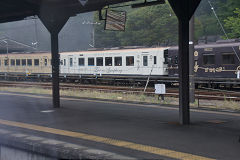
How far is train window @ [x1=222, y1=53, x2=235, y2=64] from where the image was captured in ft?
74.8

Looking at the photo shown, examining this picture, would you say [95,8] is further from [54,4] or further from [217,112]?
[217,112]

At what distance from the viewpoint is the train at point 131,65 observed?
23344 mm

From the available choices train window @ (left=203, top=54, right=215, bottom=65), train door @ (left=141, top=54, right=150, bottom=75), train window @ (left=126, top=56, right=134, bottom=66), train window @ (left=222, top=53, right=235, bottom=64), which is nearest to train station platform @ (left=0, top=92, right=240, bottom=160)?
train window @ (left=222, top=53, right=235, bottom=64)

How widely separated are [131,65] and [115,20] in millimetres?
16215

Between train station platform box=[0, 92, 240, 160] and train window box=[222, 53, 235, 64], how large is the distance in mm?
10886

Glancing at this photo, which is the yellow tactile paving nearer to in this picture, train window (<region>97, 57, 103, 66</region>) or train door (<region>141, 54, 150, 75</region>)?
train door (<region>141, 54, 150, 75</region>)

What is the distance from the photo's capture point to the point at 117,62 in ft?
101

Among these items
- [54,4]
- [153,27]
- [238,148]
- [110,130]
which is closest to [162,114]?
[110,130]

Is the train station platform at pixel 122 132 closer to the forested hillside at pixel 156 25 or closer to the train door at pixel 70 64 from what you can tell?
the train door at pixel 70 64

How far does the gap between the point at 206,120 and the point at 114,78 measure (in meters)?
20.6

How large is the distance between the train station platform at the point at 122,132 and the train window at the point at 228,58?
10.9 m

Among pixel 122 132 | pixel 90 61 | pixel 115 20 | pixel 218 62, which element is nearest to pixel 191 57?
pixel 115 20

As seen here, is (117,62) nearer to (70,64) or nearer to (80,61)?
(80,61)

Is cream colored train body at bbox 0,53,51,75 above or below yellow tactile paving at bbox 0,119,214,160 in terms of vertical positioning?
above
